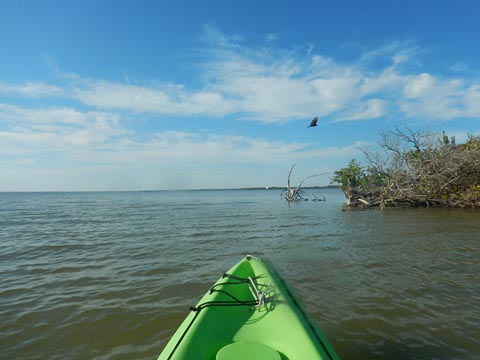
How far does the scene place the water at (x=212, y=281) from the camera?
378 centimetres

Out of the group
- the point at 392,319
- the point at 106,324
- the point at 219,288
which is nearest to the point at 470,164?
the point at 392,319

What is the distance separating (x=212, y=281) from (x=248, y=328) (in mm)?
2945

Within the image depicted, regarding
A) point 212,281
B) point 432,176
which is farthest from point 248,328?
point 432,176

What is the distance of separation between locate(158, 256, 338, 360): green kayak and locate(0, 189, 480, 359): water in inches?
35.5

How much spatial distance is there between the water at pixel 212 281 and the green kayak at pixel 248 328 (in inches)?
35.5

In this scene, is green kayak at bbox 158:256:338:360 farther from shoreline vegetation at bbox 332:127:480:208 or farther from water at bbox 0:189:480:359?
shoreline vegetation at bbox 332:127:480:208

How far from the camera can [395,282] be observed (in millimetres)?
5820

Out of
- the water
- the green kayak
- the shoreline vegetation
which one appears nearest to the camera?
the green kayak

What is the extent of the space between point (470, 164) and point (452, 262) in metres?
16.3

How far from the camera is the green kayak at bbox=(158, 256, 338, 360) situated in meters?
2.75

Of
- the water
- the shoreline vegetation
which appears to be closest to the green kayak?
the water

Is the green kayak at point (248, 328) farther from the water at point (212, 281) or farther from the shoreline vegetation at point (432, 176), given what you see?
the shoreline vegetation at point (432, 176)

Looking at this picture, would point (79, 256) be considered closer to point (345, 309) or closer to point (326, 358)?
point (345, 309)

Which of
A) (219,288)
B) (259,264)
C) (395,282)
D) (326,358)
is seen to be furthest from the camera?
(395,282)
